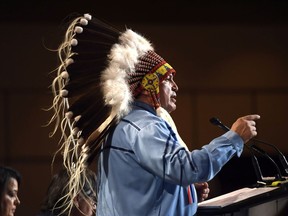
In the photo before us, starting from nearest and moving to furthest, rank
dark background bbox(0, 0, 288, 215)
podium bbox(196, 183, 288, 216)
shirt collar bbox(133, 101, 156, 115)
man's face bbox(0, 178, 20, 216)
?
podium bbox(196, 183, 288, 216)
shirt collar bbox(133, 101, 156, 115)
man's face bbox(0, 178, 20, 216)
dark background bbox(0, 0, 288, 215)

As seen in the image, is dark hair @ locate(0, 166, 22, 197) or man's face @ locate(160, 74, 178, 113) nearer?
man's face @ locate(160, 74, 178, 113)

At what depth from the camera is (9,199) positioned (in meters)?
3.03

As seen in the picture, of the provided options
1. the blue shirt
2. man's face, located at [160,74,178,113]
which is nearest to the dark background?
man's face, located at [160,74,178,113]

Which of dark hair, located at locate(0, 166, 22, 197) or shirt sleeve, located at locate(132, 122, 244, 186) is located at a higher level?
shirt sleeve, located at locate(132, 122, 244, 186)

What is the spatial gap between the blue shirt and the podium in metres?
0.09

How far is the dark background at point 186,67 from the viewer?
5.14m

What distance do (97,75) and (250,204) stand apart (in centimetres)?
66

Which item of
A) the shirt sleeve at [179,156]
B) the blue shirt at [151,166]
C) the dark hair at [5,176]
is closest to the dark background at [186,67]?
the dark hair at [5,176]

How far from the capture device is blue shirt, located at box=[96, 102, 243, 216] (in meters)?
1.98

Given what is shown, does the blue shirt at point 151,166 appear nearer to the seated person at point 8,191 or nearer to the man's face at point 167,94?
the man's face at point 167,94

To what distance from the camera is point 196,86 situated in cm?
541

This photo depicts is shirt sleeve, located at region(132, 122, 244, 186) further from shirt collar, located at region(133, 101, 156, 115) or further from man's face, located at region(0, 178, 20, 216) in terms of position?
man's face, located at region(0, 178, 20, 216)

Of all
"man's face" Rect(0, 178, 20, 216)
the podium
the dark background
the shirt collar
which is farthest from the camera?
the dark background

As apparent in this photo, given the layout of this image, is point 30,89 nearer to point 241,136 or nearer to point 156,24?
point 156,24
